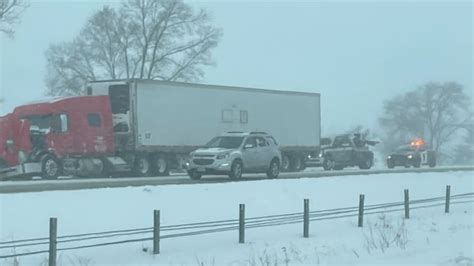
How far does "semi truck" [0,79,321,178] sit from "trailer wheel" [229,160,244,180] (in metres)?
5.61

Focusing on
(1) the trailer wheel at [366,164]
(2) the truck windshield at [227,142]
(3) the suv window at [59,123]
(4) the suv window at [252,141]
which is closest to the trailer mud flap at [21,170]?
(3) the suv window at [59,123]

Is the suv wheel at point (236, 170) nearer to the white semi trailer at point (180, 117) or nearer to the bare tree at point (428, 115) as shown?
the white semi trailer at point (180, 117)

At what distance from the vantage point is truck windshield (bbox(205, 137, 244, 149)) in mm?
28688

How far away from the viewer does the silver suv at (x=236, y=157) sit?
91.0 feet

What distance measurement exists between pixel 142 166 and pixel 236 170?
238 inches

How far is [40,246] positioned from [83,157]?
1728cm

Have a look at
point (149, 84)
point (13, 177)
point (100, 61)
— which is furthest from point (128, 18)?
point (13, 177)

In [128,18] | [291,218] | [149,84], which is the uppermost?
[128,18]

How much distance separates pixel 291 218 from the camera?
63.6ft

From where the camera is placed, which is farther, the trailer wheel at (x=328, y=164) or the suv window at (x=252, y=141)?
the trailer wheel at (x=328, y=164)

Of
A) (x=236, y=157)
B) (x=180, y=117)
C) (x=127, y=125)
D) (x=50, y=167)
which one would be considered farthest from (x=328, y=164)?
(x=50, y=167)

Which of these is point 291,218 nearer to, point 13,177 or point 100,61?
point 13,177

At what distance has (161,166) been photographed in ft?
110

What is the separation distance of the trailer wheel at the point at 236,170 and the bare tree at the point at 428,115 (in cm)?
7854
